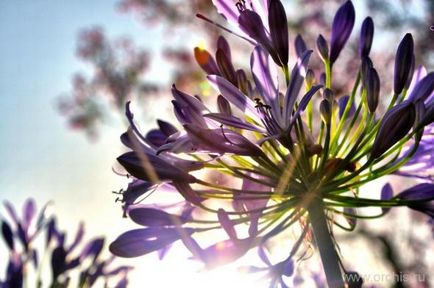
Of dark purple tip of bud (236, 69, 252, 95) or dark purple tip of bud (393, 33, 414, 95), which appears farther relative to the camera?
dark purple tip of bud (236, 69, 252, 95)

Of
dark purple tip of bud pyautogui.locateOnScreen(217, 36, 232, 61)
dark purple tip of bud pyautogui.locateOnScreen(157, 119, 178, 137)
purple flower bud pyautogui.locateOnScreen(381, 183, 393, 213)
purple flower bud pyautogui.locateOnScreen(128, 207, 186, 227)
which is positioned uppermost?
dark purple tip of bud pyautogui.locateOnScreen(217, 36, 232, 61)

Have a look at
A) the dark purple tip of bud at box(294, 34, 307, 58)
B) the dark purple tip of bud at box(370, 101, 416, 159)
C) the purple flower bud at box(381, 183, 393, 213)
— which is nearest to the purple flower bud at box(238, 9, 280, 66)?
the dark purple tip of bud at box(370, 101, 416, 159)

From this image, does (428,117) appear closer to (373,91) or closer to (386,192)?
(373,91)

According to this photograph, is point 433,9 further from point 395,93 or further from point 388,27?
point 395,93

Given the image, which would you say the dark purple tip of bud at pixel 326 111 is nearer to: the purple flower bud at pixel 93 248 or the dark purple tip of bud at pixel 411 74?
the dark purple tip of bud at pixel 411 74

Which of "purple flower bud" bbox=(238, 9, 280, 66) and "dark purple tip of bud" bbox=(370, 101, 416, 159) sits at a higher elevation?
"purple flower bud" bbox=(238, 9, 280, 66)

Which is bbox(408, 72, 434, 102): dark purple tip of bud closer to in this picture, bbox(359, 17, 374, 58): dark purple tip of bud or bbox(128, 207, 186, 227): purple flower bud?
bbox(359, 17, 374, 58): dark purple tip of bud

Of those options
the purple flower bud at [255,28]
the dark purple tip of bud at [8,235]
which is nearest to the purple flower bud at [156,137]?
the purple flower bud at [255,28]

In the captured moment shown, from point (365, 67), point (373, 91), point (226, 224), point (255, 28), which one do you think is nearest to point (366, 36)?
point (365, 67)
